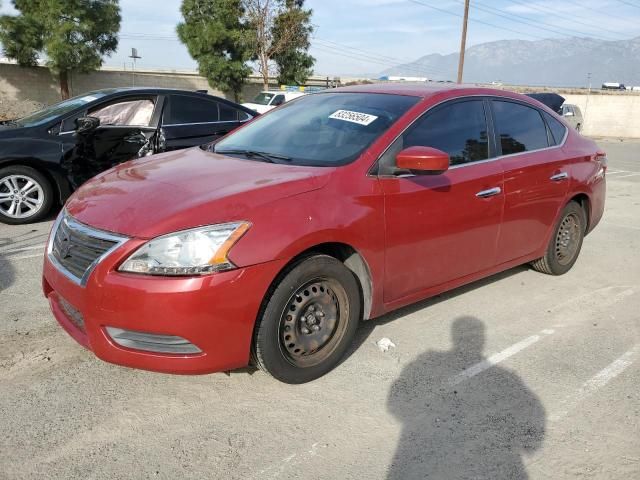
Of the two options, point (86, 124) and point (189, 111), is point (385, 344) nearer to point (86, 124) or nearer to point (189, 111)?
point (86, 124)

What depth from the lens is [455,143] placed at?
3.80m

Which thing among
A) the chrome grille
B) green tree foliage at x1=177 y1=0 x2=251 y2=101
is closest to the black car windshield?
the chrome grille

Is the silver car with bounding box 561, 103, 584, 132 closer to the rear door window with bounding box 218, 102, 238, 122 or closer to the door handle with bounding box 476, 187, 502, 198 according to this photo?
the rear door window with bounding box 218, 102, 238, 122

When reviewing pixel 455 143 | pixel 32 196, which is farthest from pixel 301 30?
pixel 455 143

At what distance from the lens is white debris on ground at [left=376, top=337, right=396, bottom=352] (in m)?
3.56

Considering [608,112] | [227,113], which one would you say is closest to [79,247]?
[227,113]

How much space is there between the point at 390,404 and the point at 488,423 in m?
0.51

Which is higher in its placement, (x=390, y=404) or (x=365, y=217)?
(x=365, y=217)

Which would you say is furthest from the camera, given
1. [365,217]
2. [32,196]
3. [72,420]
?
[32,196]

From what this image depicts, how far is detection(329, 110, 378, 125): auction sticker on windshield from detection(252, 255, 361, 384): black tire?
1048mm

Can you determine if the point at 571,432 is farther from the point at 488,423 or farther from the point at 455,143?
the point at 455,143

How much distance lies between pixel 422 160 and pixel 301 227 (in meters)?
0.87

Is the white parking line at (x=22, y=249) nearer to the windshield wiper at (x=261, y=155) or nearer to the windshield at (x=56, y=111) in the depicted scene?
the windshield at (x=56, y=111)

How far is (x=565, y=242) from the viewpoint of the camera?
5.04 m
